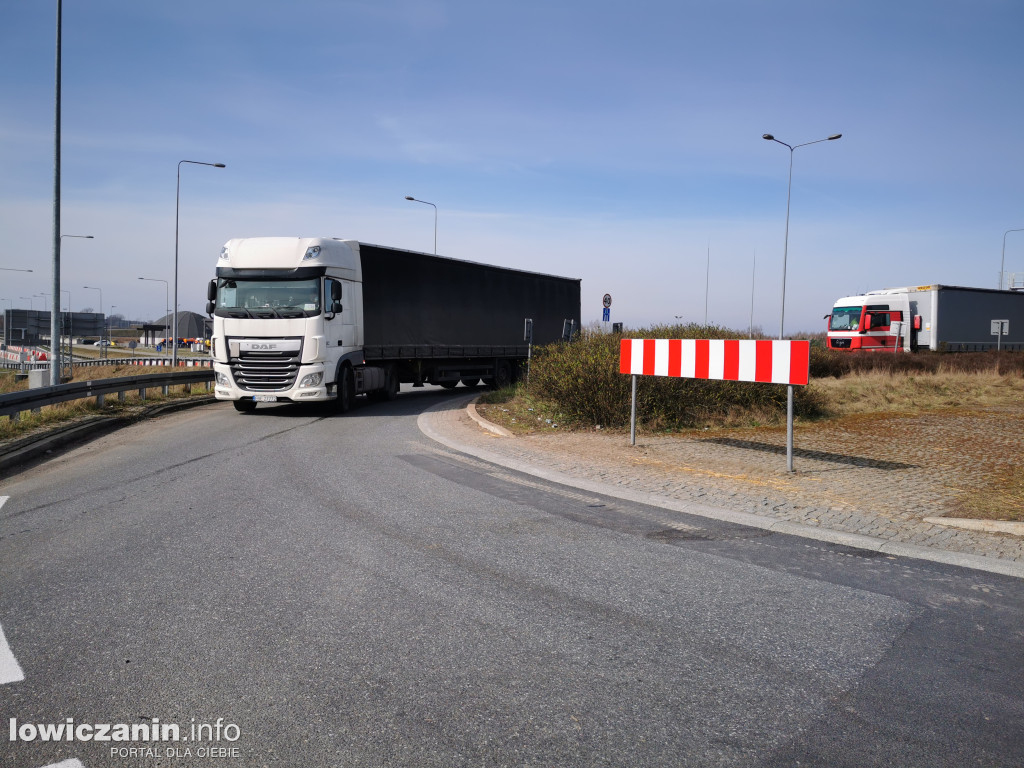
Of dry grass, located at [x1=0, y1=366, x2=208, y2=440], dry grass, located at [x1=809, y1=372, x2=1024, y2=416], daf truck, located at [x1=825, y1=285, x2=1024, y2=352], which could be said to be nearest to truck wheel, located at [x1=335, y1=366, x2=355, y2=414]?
dry grass, located at [x1=0, y1=366, x2=208, y2=440]

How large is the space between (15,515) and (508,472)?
4.83 m

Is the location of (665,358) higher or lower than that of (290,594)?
higher

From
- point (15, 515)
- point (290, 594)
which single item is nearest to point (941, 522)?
point (290, 594)

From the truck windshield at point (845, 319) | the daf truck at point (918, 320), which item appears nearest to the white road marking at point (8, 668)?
the daf truck at point (918, 320)

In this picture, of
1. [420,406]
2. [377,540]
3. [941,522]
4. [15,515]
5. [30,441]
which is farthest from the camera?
[420,406]

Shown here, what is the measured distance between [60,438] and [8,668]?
363 inches

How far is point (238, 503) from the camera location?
6.99 meters

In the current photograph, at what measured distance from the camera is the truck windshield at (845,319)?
109 feet

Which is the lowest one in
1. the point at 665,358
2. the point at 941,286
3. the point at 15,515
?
the point at 15,515

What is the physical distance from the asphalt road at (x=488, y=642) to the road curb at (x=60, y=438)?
3.60 meters

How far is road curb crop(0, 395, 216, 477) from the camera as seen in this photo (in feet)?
31.9

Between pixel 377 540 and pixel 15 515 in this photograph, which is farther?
pixel 15 515

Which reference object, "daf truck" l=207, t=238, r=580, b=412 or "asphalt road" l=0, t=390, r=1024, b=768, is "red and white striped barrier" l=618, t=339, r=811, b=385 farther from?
"daf truck" l=207, t=238, r=580, b=412

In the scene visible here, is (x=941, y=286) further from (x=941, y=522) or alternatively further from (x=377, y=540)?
(x=377, y=540)
